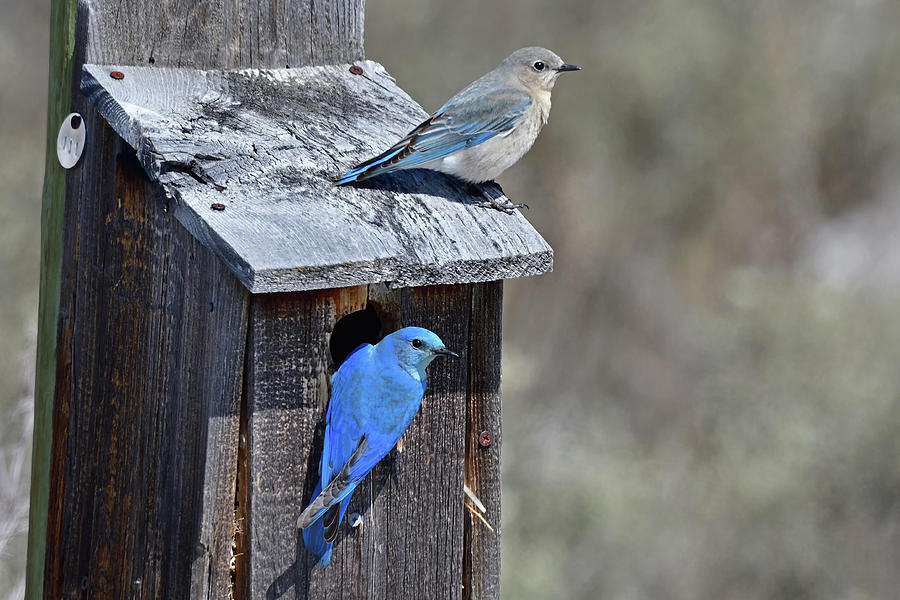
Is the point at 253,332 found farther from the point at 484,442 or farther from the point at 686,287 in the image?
the point at 686,287

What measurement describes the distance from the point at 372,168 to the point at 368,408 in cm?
59

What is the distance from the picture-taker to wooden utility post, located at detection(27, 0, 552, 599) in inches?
104

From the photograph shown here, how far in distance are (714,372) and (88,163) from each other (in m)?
5.46


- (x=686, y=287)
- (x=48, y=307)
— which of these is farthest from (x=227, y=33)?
(x=686, y=287)

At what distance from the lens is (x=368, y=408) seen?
2637 mm

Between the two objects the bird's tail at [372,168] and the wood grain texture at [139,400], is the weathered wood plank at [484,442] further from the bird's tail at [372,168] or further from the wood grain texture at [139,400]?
the wood grain texture at [139,400]

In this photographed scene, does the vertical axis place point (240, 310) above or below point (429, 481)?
above

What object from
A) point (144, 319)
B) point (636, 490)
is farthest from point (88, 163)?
point (636, 490)

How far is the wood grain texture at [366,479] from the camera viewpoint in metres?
2.65

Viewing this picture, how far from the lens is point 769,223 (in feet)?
31.6

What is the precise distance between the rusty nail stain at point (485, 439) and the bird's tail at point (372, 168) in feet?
2.33

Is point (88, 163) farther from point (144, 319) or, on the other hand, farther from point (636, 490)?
point (636, 490)

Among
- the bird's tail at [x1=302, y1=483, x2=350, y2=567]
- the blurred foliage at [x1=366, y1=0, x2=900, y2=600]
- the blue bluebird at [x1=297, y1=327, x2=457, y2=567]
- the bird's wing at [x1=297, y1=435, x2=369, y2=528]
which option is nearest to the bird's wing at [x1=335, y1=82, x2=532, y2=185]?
the blue bluebird at [x1=297, y1=327, x2=457, y2=567]

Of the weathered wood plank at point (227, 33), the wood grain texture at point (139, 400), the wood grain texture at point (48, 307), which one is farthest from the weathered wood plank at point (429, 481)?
the wood grain texture at point (48, 307)
